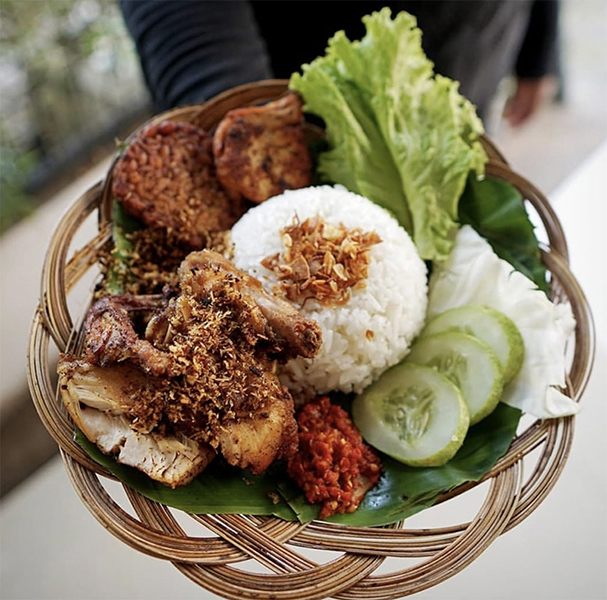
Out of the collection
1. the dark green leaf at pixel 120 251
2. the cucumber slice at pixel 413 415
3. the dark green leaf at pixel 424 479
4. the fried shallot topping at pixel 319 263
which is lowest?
the dark green leaf at pixel 424 479

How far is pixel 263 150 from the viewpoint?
2604 millimetres

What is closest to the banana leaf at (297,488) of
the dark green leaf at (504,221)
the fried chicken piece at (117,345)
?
the fried chicken piece at (117,345)

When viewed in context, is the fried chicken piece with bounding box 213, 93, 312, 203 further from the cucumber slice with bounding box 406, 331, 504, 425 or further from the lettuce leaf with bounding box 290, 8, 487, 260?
the cucumber slice with bounding box 406, 331, 504, 425

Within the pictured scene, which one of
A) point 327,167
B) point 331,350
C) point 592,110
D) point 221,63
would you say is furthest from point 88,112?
point 592,110

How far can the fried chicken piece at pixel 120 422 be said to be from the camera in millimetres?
1822

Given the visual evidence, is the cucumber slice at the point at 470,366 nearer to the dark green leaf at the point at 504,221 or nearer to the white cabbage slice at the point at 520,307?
the white cabbage slice at the point at 520,307

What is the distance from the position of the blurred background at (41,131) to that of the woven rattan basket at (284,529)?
1.05 m

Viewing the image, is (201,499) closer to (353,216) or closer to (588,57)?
(353,216)

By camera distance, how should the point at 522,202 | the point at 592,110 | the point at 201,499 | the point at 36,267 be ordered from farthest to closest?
the point at 592,110 → the point at 36,267 → the point at 522,202 → the point at 201,499

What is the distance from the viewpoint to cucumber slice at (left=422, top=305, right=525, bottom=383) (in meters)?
2.25

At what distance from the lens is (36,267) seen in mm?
3377

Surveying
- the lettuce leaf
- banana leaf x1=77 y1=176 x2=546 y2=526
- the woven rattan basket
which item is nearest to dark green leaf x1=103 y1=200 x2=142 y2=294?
banana leaf x1=77 y1=176 x2=546 y2=526

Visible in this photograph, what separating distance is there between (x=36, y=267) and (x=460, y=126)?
207 cm

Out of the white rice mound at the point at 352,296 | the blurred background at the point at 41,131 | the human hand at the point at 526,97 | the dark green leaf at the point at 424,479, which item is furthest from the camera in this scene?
the human hand at the point at 526,97
